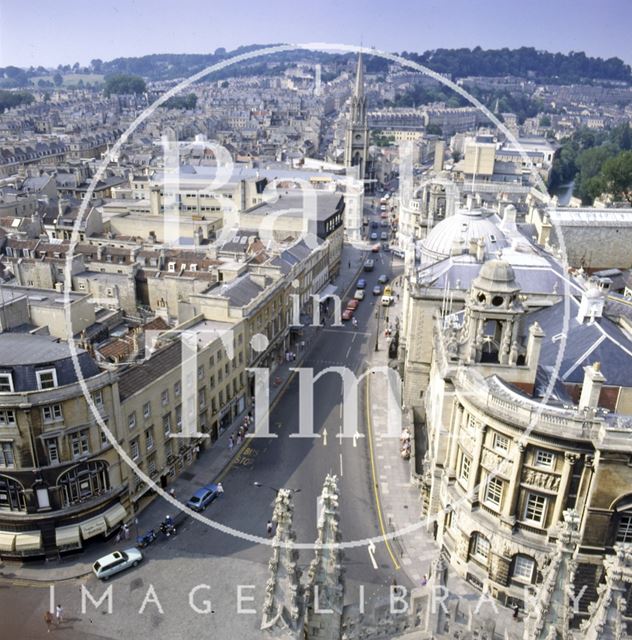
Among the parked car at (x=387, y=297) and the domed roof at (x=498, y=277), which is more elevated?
the domed roof at (x=498, y=277)

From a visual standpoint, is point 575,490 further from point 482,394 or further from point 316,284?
point 316,284

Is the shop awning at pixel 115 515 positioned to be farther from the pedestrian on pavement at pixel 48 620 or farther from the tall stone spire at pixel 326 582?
the tall stone spire at pixel 326 582

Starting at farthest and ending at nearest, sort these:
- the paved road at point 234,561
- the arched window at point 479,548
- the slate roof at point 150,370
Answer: the slate roof at point 150,370
the arched window at point 479,548
the paved road at point 234,561

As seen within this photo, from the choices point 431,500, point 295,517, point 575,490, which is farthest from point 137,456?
point 575,490

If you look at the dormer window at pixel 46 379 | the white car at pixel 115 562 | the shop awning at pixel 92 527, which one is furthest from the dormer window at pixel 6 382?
the white car at pixel 115 562

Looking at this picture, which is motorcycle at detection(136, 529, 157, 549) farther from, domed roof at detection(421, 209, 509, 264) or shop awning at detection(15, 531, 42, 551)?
domed roof at detection(421, 209, 509, 264)

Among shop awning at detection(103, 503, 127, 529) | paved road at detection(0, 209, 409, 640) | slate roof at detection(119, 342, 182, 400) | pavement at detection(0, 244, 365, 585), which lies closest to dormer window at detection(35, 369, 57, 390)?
slate roof at detection(119, 342, 182, 400)
